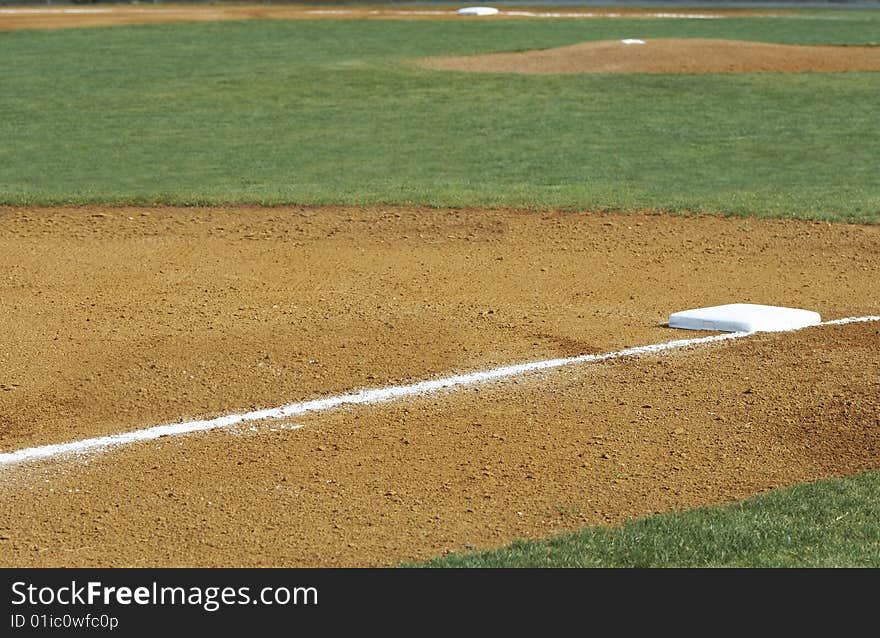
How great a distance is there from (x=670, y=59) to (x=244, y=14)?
63.3 ft

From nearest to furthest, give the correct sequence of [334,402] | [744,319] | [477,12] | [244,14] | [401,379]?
[334,402] → [401,379] → [744,319] → [477,12] → [244,14]

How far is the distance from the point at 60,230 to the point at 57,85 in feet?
37.8

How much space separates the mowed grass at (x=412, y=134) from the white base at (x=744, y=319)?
3481 mm

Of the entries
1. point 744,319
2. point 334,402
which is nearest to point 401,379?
point 334,402

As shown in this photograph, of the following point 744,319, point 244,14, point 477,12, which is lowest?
point 477,12

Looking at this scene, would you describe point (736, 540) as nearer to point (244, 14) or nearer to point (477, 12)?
point (477, 12)

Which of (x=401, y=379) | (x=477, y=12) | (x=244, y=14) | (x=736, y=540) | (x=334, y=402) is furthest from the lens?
(x=244, y=14)

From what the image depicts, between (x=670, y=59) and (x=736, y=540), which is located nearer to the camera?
(x=736, y=540)

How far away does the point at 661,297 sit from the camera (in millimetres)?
8766

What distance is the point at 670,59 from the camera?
75.5 ft

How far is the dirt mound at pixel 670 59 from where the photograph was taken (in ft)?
73.6

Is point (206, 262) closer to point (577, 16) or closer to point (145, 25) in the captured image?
point (145, 25)

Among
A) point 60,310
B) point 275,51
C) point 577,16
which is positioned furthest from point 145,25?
point 60,310

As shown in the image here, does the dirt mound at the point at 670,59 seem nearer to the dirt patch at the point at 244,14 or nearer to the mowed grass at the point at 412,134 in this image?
the mowed grass at the point at 412,134
